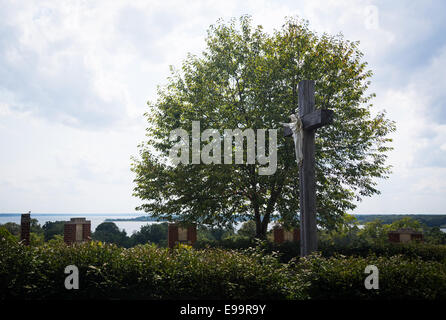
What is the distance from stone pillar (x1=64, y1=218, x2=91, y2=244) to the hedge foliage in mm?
8041

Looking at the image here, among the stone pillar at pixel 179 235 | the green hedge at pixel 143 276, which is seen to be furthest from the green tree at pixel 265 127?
the green hedge at pixel 143 276

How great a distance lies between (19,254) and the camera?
6160 mm

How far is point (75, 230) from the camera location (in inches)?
549

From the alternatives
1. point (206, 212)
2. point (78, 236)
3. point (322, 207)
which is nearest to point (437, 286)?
point (322, 207)

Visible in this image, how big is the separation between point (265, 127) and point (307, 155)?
4380 millimetres

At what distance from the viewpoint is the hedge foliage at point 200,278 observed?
495cm

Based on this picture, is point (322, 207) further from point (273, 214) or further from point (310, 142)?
point (310, 142)

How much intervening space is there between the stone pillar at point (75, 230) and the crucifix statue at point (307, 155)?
9741mm

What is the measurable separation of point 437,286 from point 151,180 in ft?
33.9

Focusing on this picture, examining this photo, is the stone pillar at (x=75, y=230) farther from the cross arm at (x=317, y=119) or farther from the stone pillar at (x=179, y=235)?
the cross arm at (x=317, y=119)

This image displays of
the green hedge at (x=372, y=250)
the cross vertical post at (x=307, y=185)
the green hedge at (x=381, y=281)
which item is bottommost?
the green hedge at (x=372, y=250)

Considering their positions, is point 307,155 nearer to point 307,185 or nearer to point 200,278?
point 307,185

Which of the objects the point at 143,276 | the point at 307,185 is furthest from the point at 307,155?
the point at 143,276

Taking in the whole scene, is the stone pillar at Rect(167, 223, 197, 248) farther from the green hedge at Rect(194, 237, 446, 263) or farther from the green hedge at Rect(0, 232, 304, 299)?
the green hedge at Rect(0, 232, 304, 299)
